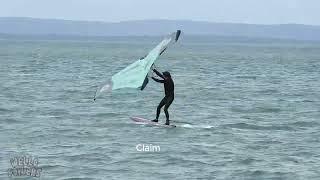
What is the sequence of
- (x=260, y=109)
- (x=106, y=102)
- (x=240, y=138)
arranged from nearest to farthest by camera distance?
(x=240, y=138) → (x=260, y=109) → (x=106, y=102)

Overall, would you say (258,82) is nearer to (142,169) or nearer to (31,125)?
(31,125)

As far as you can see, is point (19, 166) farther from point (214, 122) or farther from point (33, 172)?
point (214, 122)

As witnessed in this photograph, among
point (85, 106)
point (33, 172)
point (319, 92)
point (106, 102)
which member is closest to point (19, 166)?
point (33, 172)

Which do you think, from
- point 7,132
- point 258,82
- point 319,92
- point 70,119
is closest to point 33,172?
point 7,132

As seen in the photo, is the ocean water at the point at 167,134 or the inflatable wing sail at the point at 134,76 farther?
the inflatable wing sail at the point at 134,76

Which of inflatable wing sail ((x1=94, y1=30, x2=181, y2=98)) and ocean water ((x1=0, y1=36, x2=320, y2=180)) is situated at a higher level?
inflatable wing sail ((x1=94, y1=30, x2=181, y2=98))

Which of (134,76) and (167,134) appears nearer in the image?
(134,76)

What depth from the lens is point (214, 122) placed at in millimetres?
29328

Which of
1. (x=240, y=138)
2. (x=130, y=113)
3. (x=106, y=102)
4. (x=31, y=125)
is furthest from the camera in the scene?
(x=106, y=102)

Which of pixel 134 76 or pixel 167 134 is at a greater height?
pixel 134 76

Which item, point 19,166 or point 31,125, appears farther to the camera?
point 31,125

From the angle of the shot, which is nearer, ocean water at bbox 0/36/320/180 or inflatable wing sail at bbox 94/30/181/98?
ocean water at bbox 0/36/320/180

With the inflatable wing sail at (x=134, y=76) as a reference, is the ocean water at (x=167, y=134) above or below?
below

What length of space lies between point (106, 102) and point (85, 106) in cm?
255
